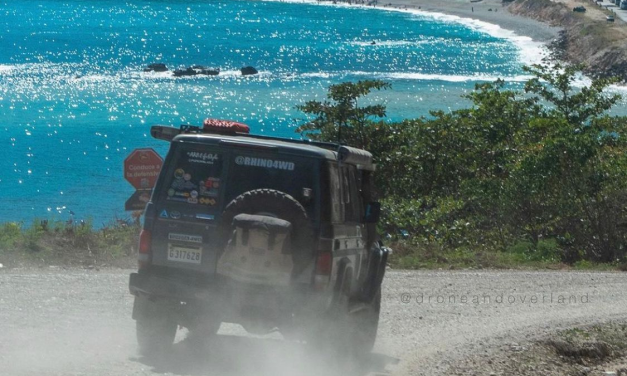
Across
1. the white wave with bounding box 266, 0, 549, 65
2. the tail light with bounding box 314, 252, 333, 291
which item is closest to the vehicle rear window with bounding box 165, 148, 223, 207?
the tail light with bounding box 314, 252, 333, 291

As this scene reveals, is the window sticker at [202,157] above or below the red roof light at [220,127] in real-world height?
below

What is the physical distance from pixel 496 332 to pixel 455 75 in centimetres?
8577

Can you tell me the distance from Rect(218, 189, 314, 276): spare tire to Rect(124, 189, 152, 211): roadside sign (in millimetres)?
7927

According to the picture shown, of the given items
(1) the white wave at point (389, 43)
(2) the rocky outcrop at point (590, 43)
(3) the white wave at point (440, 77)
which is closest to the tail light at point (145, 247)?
(2) the rocky outcrop at point (590, 43)

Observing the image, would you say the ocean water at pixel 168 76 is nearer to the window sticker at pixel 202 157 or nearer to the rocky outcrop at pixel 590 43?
the rocky outcrop at pixel 590 43

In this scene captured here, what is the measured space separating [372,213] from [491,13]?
16971cm

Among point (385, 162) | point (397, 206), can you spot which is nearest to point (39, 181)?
point (385, 162)

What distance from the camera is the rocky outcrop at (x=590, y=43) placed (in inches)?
3819

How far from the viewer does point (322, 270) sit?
9.50 metres

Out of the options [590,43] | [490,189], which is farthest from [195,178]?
[590,43]

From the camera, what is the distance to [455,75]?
319 feet

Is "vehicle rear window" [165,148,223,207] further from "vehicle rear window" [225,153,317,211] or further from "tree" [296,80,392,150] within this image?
"tree" [296,80,392,150]

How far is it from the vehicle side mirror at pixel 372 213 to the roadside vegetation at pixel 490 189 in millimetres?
8004

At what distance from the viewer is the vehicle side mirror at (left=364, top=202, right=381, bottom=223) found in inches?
429
